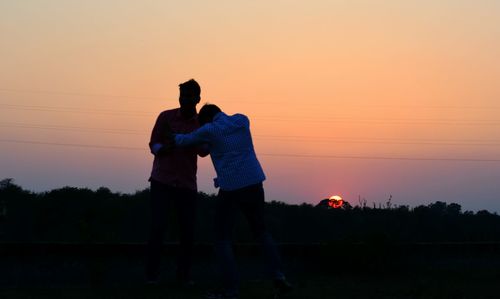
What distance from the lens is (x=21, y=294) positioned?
7.65m

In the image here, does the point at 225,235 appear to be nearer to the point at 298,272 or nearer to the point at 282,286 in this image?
the point at 282,286

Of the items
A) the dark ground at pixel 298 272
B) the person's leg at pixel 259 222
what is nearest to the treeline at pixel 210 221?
the dark ground at pixel 298 272

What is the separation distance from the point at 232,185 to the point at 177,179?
139 cm

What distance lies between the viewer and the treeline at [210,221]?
1324cm

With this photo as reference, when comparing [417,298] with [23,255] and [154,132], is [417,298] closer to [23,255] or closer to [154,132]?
[154,132]

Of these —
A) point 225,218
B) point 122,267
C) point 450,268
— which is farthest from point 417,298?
point 122,267

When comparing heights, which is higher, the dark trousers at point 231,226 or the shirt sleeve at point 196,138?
the shirt sleeve at point 196,138

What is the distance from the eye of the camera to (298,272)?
10.6 m

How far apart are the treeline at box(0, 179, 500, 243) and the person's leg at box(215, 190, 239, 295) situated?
11.8 ft

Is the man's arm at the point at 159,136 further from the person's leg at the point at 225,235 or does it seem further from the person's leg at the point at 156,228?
the person's leg at the point at 225,235

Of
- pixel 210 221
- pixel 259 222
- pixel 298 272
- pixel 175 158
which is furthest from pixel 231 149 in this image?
pixel 210 221

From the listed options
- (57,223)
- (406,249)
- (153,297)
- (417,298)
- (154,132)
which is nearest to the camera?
(153,297)

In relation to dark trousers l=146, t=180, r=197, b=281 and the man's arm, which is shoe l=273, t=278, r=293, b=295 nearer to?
dark trousers l=146, t=180, r=197, b=281

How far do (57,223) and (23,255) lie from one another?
147 inches
